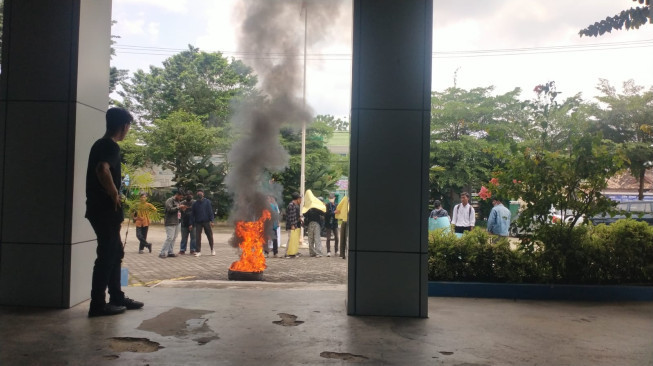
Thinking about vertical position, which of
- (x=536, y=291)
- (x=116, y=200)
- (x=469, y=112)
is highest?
(x=469, y=112)

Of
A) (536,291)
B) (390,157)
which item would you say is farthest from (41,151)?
(536,291)

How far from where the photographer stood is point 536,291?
6113 mm

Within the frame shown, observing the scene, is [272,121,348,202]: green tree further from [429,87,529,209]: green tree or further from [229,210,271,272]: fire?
[229,210,271,272]: fire

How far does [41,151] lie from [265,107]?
4684mm

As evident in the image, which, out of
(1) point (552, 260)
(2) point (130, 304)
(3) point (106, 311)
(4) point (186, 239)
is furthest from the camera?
(4) point (186, 239)

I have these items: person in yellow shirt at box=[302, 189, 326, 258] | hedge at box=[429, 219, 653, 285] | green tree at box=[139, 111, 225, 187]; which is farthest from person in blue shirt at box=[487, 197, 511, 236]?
green tree at box=[139, 111, 225, 187]

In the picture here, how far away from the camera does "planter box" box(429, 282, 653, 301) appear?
6.11m

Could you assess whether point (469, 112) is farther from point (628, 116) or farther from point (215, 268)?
point (215, 268)

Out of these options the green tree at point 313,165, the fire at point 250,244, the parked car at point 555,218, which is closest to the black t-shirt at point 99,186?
the fire at point 250,244

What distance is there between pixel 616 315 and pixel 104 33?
6456mm

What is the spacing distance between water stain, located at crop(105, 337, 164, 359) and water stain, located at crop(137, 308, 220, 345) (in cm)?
21

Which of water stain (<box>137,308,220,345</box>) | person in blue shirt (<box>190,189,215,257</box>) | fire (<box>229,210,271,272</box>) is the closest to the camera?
water stain (<box>137,308,220,345</box>)

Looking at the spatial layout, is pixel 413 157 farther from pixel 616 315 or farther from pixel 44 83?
pixel 44 83

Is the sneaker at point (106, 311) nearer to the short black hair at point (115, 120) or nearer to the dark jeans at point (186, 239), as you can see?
the short black hair at point (115, 120)
